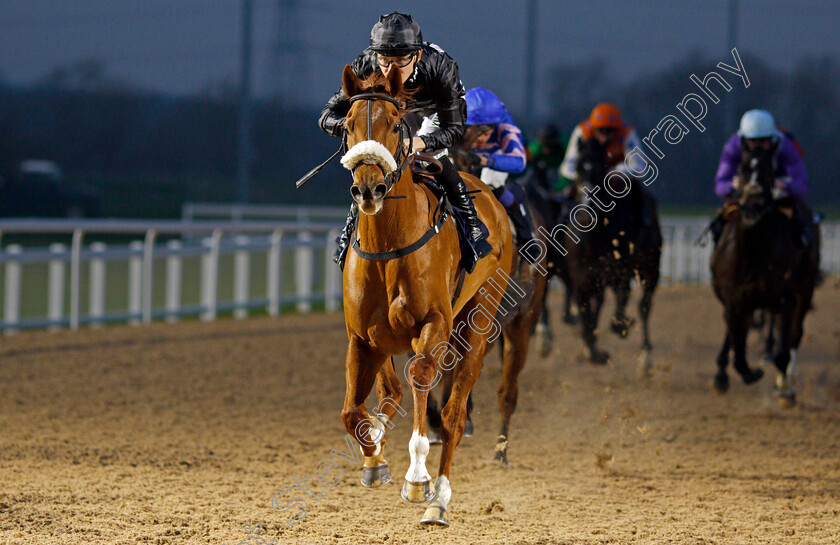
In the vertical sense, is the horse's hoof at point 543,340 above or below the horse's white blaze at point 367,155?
below

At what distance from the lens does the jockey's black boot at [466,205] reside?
447 centimetres

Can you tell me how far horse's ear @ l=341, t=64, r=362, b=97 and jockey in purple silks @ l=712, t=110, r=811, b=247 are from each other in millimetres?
4646

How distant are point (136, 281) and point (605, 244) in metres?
5.51

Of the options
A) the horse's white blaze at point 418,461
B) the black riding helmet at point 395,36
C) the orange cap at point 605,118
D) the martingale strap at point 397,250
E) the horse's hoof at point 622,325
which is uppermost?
the orange cap at point 605,118

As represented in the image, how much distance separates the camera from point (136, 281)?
11.6 meters

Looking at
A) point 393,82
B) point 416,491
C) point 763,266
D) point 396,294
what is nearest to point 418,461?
point 416,491

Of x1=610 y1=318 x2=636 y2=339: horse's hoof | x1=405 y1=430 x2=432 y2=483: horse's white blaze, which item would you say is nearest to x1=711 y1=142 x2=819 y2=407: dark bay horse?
x1=610 y1=318 x2=636 y2=339: horse's hoof

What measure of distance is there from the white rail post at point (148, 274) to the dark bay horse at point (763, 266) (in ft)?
20.5

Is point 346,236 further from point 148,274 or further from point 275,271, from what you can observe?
point 275,271

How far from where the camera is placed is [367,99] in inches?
146

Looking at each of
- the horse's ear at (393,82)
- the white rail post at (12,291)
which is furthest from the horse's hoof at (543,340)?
the horse's ear at (393,82)

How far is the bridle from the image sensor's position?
3602mm

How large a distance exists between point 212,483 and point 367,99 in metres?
2.51

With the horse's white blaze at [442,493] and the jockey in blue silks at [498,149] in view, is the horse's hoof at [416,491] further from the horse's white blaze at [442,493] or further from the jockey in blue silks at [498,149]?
the jockey in blue silks at [498,149]
